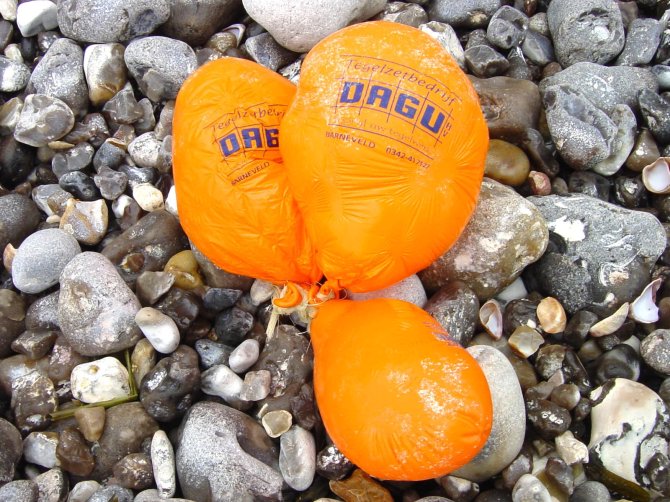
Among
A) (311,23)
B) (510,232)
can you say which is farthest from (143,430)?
(311,23)

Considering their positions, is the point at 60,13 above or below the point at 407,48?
below

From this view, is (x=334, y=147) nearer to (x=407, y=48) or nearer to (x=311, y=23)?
(x=407, y=48)

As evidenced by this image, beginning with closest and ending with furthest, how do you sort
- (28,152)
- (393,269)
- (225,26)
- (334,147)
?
(334,147) → (393,269) → (28,152) → (225,26)

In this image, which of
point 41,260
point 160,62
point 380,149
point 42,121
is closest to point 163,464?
point 41,260

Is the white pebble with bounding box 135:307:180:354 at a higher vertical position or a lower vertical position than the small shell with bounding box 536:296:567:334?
lower

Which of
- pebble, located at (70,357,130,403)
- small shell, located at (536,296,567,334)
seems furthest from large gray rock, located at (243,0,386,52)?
pebble, located at (70,357,130,403)

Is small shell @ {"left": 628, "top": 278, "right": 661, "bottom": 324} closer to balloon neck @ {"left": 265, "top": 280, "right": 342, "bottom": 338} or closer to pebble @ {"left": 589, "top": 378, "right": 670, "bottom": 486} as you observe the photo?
pebble @ {"left": 589, "top": 378, "right": 670, "bottom": 486}
